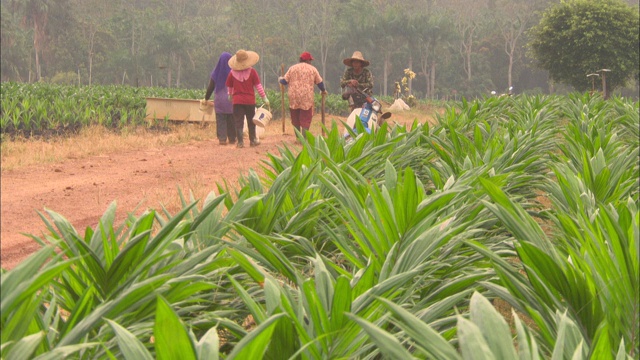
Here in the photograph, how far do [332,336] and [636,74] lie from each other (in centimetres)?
3829

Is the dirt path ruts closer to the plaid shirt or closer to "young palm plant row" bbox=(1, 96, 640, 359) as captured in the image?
the plaid shirt

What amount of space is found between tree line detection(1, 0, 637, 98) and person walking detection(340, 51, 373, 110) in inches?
2190

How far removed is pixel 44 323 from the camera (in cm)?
154

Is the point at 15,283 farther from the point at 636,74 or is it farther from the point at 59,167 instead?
the point at 636,74

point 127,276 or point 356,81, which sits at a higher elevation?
point 356,81

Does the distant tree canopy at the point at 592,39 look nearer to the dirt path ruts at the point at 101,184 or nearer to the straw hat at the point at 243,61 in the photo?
the straw hat at the point at 243,61

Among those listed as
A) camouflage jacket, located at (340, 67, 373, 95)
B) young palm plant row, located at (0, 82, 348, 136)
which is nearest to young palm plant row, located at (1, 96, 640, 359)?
camouflage jacket, located at (340, 67, 373, 95)

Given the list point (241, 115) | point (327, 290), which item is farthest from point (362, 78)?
point (327, 290)

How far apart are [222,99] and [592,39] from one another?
26156mm

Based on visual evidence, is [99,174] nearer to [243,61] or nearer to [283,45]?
[243,61]

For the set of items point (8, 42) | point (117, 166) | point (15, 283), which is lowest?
point (117, 166)

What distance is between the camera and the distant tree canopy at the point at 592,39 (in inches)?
1313

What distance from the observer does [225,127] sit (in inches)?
506

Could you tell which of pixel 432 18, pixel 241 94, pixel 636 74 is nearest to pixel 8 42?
pixel 432 18
